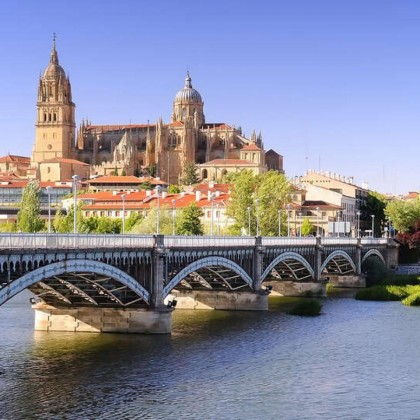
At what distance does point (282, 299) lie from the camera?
85062mm

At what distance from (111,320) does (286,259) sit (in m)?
30.6

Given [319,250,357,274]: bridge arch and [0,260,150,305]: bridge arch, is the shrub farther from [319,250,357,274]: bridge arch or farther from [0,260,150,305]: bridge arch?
[0,260,150,305]: bridge arch

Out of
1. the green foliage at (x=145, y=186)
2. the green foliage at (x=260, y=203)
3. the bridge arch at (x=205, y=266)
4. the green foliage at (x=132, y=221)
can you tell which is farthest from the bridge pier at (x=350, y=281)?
the green foliage at (x=145, y=186)

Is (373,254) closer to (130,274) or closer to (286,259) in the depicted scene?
(286,259)

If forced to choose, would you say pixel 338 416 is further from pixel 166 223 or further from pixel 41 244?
pixel 166 223

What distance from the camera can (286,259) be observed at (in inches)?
3292

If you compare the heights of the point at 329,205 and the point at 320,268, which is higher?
the point at 329,205

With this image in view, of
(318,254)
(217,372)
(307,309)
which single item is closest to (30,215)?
(318,254)

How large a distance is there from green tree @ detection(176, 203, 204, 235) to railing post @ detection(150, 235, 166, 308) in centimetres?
5978

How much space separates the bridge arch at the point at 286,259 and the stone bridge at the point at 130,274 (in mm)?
103

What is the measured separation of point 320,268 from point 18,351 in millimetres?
46399

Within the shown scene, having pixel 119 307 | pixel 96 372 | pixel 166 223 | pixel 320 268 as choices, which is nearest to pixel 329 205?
pixel 166 223

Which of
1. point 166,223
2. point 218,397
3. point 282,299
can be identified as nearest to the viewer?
point 218,397

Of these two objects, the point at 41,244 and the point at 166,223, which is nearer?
the point at 41,244
